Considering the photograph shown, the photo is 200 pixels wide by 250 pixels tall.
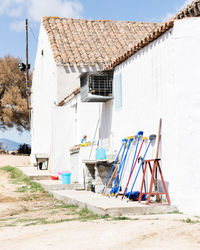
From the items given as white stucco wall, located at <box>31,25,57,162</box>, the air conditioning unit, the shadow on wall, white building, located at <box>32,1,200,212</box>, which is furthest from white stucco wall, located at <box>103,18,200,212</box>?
white stucco wall, located at <box>31,25,57,162</box>

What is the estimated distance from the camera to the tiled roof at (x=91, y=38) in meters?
18.2

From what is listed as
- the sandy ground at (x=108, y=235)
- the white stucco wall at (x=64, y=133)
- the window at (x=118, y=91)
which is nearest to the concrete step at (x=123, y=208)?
the sandy ground at (x=108, y=235)

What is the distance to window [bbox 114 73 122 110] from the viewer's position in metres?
11.6

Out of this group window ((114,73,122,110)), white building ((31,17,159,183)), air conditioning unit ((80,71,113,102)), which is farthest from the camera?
white building ((31,17,159,183))

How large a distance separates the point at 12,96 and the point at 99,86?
21431 millimetres

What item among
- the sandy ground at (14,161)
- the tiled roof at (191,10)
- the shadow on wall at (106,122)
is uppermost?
the tiled roof at (191,10)

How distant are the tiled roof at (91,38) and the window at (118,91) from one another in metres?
6.22

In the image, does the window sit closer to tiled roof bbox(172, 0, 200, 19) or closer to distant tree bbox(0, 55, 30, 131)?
tiled roof bbox(172, 0, 200, 19)

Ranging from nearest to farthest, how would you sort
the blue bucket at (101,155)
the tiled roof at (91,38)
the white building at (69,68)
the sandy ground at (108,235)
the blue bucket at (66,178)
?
the sandy ground at (108,235) → the blue bucket at (101,155) → the blue bucket at (66,178) → the white building at (69,68) → the tiled roof at (91,38)

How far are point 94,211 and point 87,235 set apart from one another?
7.41 ft

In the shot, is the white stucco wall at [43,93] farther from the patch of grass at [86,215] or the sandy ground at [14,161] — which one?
the patch of grass at [86,215]

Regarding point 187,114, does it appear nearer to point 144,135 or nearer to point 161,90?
point 161,90

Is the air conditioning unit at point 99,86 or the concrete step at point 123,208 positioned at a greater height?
the air conditioning unit at point 99,86

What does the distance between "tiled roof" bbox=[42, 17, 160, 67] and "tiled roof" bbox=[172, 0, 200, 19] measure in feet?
31.0
